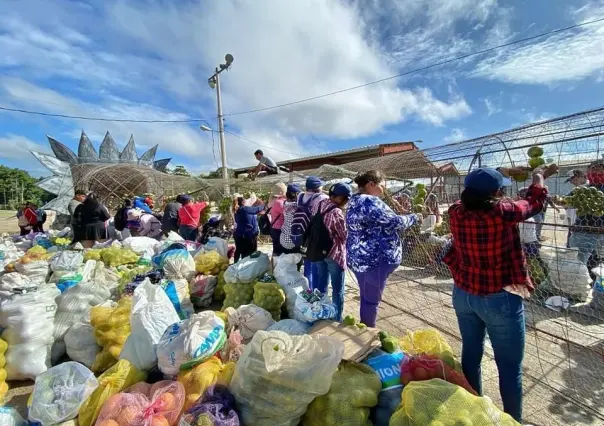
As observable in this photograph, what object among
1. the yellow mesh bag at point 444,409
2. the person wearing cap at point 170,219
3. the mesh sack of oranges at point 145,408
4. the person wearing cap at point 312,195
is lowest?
the mesh sack of oranges at point 145,408

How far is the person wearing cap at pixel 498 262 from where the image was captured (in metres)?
1.59

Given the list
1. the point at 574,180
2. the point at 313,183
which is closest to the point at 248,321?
the point at 313,183

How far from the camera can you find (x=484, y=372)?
2510 mm

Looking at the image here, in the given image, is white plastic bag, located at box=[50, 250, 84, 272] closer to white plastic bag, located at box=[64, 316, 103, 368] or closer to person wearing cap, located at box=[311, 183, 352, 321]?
white plastic bag, located at box=[64, 316, 103, 368]

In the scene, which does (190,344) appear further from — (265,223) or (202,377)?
(265,223)

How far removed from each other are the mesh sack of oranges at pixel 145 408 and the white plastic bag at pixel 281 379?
1.17 ft

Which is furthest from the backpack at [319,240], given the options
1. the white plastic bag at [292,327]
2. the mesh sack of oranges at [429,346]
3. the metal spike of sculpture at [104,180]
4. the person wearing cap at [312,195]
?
the metal spike of sculpture at [104,180]

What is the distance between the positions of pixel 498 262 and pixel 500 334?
0.39 meters

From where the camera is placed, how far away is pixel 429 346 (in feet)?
6.93

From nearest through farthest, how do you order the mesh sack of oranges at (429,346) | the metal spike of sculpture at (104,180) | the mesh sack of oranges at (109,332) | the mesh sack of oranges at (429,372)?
the mesh sack of oranges at (429,372) → the mesh sack of oranges at (429,346) → the mesh sack of oranges at (109,332) → the metal spike of sculpture at (104,180)

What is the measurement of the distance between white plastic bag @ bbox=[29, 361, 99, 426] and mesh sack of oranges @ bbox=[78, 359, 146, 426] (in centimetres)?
5

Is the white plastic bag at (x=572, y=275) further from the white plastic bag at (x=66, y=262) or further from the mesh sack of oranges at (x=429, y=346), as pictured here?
the white plastic bag at (x=66, y=262)

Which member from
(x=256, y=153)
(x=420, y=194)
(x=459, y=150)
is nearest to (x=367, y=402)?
(x=459, y=150)

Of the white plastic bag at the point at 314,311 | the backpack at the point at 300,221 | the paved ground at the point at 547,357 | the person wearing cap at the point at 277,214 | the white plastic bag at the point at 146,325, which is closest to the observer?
the paved ground at the point at 547,357
